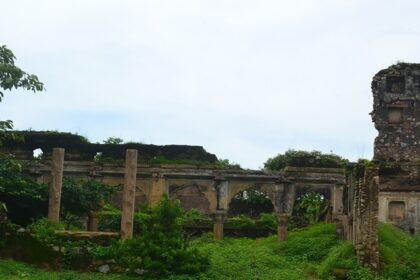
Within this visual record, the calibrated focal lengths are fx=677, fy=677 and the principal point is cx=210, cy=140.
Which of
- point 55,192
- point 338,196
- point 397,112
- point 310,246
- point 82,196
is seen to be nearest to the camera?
point 55,192

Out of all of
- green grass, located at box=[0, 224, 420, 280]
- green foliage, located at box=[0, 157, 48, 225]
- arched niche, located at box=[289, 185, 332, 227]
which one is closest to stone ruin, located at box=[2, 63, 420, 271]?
arched niche, located at box=[289, 185, 332, 227]

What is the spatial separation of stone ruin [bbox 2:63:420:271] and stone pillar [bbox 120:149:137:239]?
0.10 ft

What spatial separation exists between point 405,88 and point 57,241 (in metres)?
22.2

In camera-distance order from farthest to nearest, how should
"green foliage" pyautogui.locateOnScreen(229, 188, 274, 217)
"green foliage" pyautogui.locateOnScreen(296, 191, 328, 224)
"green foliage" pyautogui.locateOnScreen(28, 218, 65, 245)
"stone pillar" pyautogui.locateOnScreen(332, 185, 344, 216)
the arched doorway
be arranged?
"green foliage" pyautogui.locateOnScreen(229, 188, 274, 217) → "green foliage" pyautogui.locateOnScreen(296, 191, 328, 224) → the arched doorway → "stone pillar" pyautogui.locateOnScreen(332, 185, 344, 216) → "green foliage" pyautogui.locateOnScreen(28, 218, 65, 245)

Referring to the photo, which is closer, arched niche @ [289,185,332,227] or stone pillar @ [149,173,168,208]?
arched niche @ [289,185,332,227]

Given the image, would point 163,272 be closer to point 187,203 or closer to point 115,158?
point 115,158

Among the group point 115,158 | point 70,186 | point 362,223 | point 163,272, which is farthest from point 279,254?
point 115,158

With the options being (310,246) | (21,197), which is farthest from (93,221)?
(310,246)

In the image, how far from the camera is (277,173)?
1172 inches

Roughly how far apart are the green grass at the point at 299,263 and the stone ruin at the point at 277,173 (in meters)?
1.29

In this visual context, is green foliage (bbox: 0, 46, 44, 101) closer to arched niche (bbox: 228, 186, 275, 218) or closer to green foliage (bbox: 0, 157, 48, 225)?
green foliage (bbox: 0, 157, 48, 225)

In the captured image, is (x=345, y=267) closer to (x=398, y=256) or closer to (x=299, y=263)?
(x=398, y=256)

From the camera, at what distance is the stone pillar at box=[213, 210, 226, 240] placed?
27.2m

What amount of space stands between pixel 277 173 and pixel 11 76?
62.0 feet
